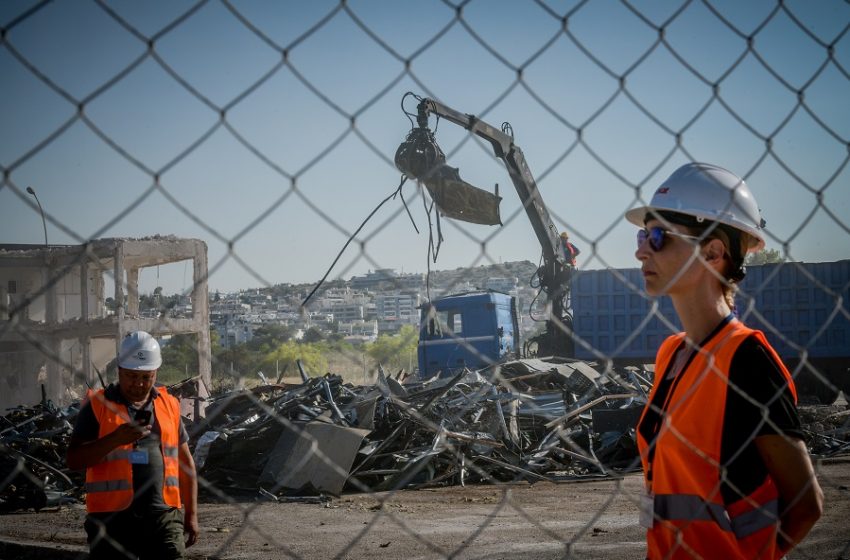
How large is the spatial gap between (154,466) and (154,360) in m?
0.57

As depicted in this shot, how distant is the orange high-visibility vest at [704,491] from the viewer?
183 centimetres

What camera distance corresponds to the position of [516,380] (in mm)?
12367

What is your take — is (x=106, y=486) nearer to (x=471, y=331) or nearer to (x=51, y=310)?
(x=51, y=310)

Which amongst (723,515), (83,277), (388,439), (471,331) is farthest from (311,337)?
(471,331)

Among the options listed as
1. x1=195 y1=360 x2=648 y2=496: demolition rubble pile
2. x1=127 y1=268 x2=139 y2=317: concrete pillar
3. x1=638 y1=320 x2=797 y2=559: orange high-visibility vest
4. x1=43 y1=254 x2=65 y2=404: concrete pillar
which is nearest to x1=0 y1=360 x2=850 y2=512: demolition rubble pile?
x1=195 y1=360 x2=648 y2=496: demolition rubble pile

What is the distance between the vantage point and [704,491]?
1.84 metres

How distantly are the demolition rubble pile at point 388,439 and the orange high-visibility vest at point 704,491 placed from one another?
22.4 feet

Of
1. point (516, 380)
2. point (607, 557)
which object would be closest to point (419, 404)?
point (516, 380)

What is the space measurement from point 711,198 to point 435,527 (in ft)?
18.0

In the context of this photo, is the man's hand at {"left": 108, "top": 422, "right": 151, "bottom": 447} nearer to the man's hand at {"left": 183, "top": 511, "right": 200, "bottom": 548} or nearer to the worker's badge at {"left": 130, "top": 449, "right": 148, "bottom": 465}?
the worker's badge at {"left": 130, "top": 449, "right": 148, "bottom": 465}

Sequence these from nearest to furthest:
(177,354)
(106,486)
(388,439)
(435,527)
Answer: (106,486)
(435,527)
(388,439)
(177,354)

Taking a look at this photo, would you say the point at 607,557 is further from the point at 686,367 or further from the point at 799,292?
the point at 799,292

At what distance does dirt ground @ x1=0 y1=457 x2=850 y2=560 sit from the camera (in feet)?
19.7

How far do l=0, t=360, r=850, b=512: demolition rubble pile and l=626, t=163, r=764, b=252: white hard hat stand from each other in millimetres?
6760
